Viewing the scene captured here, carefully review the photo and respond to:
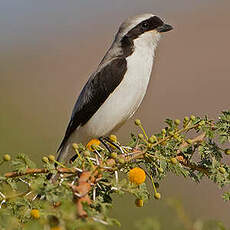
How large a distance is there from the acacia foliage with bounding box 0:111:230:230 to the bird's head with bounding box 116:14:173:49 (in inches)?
90.6

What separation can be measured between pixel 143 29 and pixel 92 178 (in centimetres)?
358

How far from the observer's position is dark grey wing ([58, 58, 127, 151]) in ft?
16.1

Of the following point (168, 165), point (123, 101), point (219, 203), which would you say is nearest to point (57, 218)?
point (168, 165)

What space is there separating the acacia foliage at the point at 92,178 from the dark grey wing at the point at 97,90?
188 cm

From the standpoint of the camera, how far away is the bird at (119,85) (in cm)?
485

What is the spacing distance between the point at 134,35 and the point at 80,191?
145 inches

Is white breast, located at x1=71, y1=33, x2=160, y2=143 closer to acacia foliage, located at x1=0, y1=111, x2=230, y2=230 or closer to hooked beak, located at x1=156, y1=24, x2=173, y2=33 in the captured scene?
hooked beak, located at x1=156, y1=24, x2=173, y2=33

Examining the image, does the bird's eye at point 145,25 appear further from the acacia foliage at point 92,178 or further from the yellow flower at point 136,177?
the yellow flower at point 136,177

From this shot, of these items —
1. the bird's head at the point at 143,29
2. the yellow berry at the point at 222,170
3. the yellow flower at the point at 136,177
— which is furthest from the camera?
the bird's head at the point at 143,29

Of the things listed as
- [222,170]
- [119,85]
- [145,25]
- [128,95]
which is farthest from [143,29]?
[222,170]

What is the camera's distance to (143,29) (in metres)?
5.28

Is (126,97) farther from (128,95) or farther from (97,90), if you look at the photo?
(97,90)

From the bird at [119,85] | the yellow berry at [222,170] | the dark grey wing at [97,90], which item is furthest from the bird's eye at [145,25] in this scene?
the yellow berry at [222,170]

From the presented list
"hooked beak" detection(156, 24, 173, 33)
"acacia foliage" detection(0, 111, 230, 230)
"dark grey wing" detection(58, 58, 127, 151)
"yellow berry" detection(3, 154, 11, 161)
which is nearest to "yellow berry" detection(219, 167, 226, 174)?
"acacia foliage" detection(0, 111, 230, 230)
